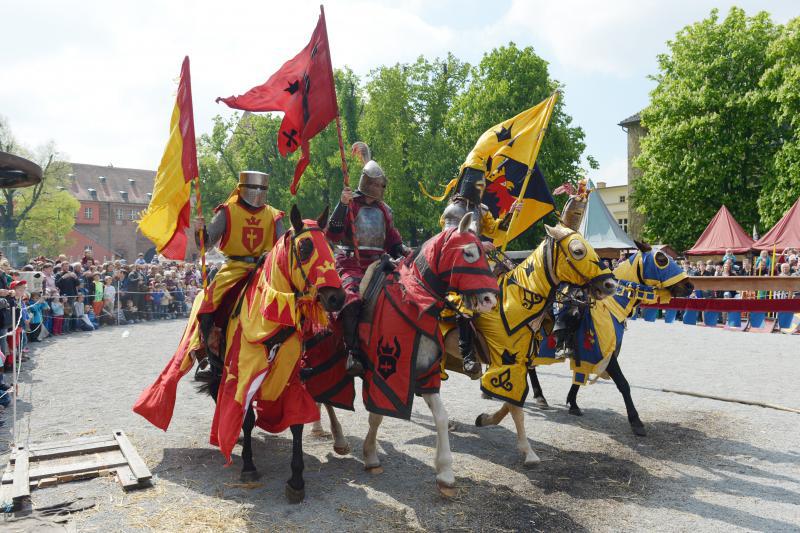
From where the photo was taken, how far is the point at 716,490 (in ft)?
15.8

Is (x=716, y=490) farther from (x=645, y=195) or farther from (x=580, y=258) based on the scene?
(x=645, y=195)

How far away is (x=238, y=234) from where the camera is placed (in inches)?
213

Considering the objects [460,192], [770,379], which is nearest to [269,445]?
[460,192]

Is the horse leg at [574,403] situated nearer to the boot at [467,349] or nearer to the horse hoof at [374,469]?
the boot at [467,349]

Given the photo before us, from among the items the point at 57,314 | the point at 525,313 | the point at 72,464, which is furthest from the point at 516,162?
the point at 57,314

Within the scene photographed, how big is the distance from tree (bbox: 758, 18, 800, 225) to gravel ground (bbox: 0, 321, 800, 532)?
63.8ft

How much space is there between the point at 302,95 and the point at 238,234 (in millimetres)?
1467

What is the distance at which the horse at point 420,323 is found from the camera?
14.6 ft

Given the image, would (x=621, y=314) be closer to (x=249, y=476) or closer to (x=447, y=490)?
(x=447, y=490)

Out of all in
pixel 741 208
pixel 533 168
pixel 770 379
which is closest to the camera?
pixel 533 168

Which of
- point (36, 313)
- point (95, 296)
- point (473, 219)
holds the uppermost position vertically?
point (473, 219)

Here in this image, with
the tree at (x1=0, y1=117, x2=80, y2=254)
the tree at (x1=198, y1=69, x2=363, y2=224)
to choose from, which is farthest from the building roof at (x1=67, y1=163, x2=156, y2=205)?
the tree at (x1=198, y1=69, x2=363, y2=224)

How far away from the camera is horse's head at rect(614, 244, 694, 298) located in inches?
252

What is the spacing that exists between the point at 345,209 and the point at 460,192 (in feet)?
4.40
